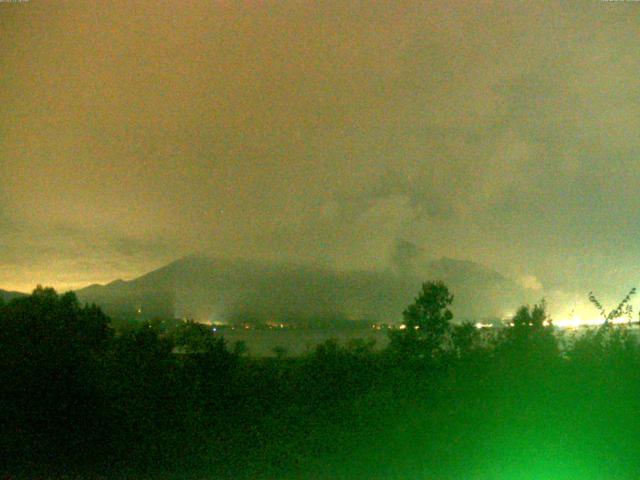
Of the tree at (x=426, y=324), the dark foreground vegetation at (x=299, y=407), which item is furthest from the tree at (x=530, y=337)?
the tree at (x=426, y=324)

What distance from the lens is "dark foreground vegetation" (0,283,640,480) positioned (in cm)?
951

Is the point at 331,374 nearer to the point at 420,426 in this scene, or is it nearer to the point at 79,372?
the point at 420,426

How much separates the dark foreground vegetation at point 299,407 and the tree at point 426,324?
0.72 metres

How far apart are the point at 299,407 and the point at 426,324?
422 cm

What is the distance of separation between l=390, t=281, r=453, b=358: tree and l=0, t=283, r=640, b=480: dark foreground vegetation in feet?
2.35

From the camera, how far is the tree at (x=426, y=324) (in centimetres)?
1382

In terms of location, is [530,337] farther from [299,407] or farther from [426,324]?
[299,407]

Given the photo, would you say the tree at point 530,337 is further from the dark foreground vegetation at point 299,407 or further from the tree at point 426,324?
the tree at point 426,324

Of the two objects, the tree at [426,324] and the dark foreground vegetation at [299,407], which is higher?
the tree at [426,324]

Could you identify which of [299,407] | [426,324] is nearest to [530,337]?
[426,324]

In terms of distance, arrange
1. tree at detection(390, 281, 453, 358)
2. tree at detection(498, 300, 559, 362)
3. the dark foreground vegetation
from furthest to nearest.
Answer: tree at detection(390, 281, 453, 358), tree at detection(498, 300, 559, 362), the dark foreground vegetation

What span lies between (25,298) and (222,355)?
4549 mm

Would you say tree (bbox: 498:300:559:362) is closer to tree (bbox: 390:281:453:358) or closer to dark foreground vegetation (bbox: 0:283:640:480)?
dark foreground vegetation (bbox: 0:283:640:480)

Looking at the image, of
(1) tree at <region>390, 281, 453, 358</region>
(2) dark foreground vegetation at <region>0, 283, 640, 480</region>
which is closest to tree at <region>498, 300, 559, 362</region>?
(2) dark foreground vegetation at <region>0, 283, 640, 480</region>
